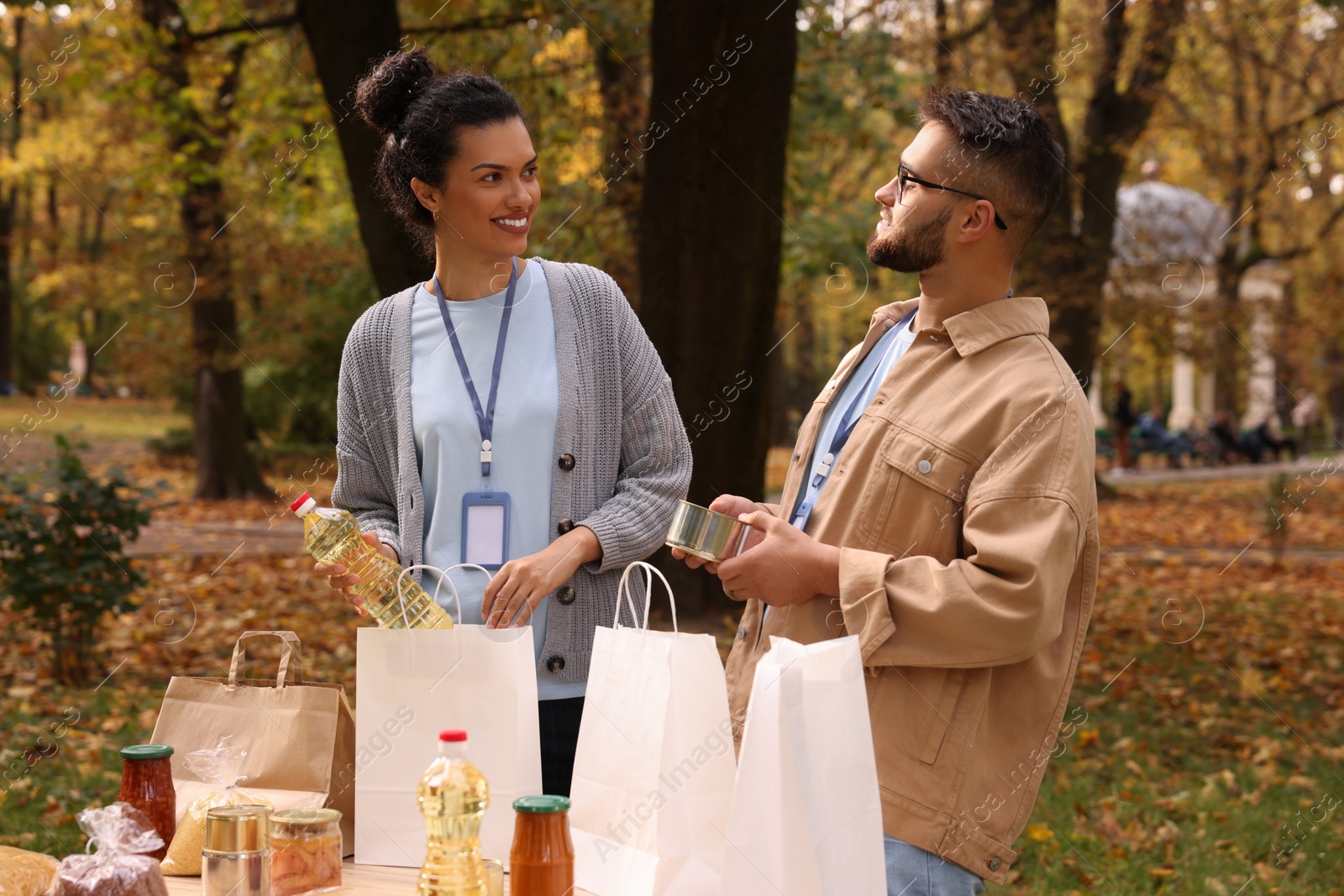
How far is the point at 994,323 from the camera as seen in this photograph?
7.28 ft

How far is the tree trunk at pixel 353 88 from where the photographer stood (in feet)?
22.3

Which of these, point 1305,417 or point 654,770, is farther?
point 1305,417

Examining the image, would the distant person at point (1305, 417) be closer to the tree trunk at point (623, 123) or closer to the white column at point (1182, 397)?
the white column at point (1182, 397)

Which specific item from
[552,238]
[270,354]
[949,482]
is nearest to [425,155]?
[949,482]

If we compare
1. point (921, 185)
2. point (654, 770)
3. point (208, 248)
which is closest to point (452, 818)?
point (654, 770)

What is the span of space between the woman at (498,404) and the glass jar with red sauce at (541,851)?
0.61m

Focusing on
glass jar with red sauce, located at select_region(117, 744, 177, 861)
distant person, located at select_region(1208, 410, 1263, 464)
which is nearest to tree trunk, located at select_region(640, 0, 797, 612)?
glass jar with red sauce, located at select_region(117, 744, 177, 861)

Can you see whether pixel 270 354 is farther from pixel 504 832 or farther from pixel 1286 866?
pixel 504 832

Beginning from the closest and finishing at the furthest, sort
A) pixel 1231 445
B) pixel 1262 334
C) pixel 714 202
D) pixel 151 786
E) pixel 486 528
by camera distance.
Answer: pixel 151 786, pixel 486 528, pixel 714 202, pixel 1262 334, pixel 1231 445

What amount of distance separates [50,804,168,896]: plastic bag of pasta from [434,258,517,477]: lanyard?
88 centimetres

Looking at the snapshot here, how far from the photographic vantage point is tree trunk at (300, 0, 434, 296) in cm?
680

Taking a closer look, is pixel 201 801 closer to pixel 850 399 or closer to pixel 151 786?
pixel 151 786

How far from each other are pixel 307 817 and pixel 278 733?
284 millimetres

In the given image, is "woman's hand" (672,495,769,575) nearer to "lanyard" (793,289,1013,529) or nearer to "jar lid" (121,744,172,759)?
"lanyard" (793,289,1013,529)
